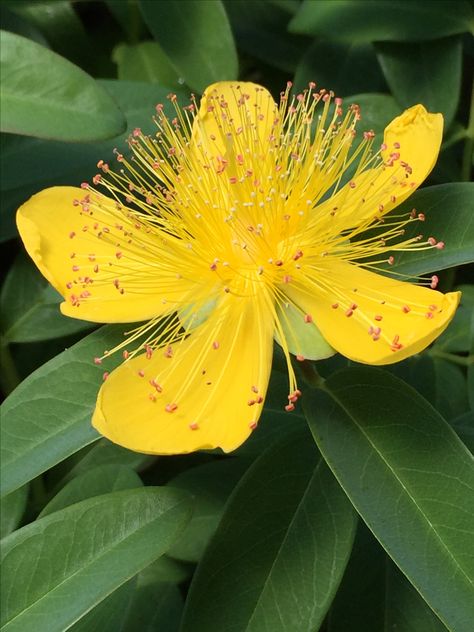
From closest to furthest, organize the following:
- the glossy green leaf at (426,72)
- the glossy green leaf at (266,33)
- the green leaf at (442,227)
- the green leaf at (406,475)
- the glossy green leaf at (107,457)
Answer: the green leaf at (406,475) < the green leaf at (442,227) < the glossy green leaf at (107,457) < the glossy green leaf at (426,72) < the glossy green leaf at (266,33)

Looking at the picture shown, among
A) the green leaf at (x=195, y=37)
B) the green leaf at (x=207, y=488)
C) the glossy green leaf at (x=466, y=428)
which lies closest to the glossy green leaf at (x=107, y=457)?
the green leaf at (x=207, y=488)

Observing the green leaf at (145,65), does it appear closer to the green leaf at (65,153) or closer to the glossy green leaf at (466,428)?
the green leaf at (65,153)

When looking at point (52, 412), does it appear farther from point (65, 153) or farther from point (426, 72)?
point (426, 72)

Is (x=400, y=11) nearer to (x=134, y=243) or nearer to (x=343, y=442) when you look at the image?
(x=134, y=243)

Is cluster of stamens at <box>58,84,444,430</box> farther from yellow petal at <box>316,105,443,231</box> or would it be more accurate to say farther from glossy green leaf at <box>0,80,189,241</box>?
glossy green leaf at <box>0,80,189,241</box>

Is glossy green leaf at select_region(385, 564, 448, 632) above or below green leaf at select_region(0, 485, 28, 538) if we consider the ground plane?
below

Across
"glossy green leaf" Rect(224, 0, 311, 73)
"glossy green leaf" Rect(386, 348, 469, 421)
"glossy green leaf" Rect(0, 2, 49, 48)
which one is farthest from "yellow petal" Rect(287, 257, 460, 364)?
"glossy green leaf" Rect(0, 2, 49, 48)

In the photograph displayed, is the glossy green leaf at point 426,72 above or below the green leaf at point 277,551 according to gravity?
above
